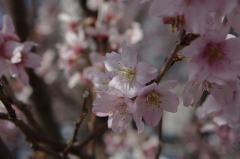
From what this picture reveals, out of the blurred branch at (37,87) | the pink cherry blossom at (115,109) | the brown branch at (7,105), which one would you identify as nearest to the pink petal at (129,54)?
the pink cherry blossom at (115,109)

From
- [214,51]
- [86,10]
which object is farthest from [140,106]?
[86,10]

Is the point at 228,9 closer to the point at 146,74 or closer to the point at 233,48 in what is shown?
the point at 233,48

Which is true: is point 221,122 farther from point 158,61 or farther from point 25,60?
point 158,61

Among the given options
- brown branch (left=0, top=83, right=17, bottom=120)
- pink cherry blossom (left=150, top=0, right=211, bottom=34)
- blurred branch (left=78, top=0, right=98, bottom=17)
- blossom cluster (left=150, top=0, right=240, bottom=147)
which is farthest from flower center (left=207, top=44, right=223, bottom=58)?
blurred branch (left=78, top=0, right=98, bottom=17)

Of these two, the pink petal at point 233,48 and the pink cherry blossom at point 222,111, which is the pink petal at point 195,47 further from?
the pink cherry blossom at point 222,111

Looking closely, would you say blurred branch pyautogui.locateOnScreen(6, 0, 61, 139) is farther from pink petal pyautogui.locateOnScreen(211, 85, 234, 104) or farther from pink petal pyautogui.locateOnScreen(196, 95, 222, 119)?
pink petal pyautogui.locateOnScreen(211, 85, 234, 104)

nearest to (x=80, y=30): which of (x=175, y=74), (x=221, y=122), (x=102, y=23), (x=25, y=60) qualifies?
(x=102, y=23)
